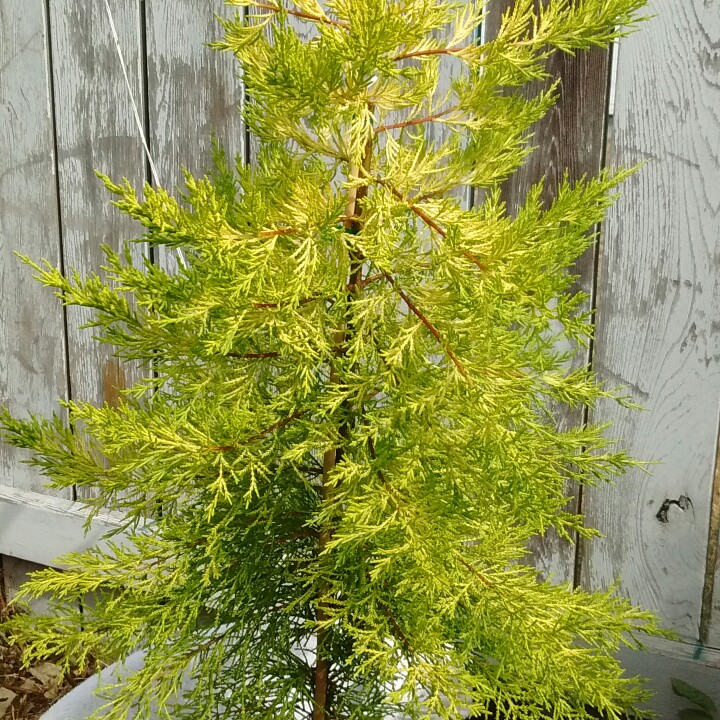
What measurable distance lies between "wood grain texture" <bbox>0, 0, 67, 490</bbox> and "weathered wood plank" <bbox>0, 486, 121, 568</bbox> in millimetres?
70

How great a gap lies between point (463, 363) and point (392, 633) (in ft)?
1.57

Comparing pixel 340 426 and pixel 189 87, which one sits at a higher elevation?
pixel 189 87

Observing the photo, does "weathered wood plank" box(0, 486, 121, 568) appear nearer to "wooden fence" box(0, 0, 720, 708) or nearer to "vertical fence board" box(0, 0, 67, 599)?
"vertical fence board" box(0, 0, 67, 599)

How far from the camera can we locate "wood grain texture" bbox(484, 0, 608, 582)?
6.11ft

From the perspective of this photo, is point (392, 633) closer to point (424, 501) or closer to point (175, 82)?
point (424, 501)

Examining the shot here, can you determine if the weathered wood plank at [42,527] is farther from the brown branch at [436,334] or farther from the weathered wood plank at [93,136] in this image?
the brown branch at [436,334]

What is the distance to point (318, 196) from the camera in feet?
3.71

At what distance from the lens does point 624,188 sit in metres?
1.88

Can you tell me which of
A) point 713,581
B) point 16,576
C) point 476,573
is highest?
point 476,573

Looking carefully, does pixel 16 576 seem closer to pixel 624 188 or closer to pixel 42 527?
pixel 42 527

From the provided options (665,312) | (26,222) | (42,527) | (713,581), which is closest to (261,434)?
(665,312)

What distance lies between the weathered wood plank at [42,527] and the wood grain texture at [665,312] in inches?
61.5

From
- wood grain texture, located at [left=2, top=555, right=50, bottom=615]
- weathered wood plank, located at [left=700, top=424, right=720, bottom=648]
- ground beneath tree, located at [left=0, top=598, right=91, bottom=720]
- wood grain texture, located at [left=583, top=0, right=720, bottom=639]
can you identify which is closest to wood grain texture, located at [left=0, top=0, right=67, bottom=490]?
wood grain texture, located at [left=2, top=555, right=50, bottom=615]

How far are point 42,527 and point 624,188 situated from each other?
2.11 meters
